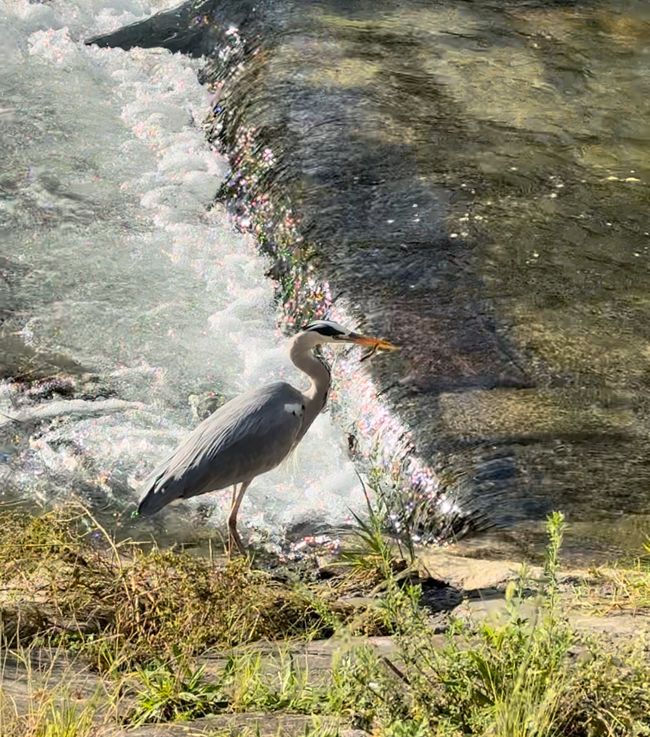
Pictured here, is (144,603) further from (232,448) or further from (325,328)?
(325,328)

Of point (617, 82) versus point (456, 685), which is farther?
point (617, 82)

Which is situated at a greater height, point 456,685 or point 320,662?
point 456,685

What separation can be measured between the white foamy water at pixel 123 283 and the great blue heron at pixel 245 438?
64 cm

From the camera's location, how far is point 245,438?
17.4ft

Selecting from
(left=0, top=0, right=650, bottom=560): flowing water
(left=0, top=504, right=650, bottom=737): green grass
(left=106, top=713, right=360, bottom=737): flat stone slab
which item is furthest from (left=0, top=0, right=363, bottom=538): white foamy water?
(left=106, top=713, right=360, bottom=737): flat stone slab

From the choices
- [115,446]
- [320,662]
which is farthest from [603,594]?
[115,446]

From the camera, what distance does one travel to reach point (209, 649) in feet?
13.1

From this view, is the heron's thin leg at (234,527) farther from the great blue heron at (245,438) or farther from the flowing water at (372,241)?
the flowing water at (372,241)

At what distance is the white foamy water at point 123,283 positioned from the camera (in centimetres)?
630

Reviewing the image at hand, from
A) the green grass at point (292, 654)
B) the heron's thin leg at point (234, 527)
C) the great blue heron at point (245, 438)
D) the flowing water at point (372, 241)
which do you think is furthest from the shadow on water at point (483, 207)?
the green grass at point (292, 654)

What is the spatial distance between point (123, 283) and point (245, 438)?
3011 millimetres

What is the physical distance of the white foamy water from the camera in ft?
20.7

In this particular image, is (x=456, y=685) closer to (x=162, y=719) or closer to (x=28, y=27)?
(x=162, y=719)

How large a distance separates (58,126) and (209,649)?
677cm
